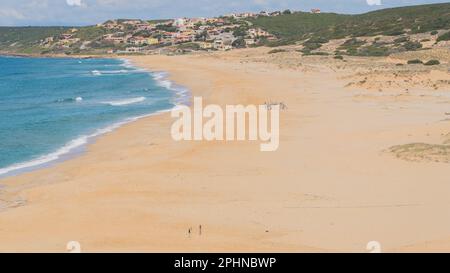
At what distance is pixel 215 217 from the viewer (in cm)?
1262

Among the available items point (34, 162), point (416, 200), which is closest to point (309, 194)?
point (416, 200)

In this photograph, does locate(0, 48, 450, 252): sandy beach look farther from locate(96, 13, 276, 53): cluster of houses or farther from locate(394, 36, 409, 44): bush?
locate(96, 13, 276, 53): cluster of houses

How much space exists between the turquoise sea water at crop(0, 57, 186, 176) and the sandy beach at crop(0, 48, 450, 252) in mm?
1745

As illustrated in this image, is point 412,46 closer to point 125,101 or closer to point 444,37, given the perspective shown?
point 444,37

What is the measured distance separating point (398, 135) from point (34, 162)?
12.2 metres

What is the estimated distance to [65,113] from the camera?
35594 millimetres

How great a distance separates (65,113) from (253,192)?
23375 mm

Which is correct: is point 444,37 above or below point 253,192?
above

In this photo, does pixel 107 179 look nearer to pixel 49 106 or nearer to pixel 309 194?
pixel 309 194

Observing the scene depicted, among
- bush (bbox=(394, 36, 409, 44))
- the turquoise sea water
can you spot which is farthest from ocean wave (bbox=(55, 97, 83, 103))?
bush (bbox=(394, 36, 409, 44))

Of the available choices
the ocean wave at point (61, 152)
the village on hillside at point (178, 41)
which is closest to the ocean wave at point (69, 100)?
the ocean wave at point (61, 152)

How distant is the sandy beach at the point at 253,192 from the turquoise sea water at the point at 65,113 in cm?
174

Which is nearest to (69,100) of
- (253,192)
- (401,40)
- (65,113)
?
(65,113)

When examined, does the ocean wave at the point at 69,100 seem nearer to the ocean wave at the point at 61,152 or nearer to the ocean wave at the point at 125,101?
the ocean wave at the point at 125,101
